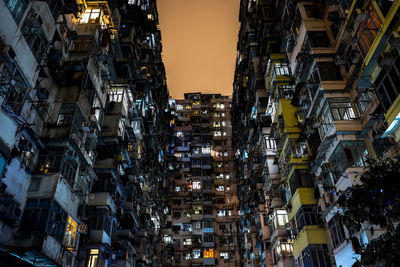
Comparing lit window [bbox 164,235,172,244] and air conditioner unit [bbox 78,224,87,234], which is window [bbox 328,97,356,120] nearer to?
air conditioner unit [bbox 78,224,87,234]

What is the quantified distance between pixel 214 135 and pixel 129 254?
174ft

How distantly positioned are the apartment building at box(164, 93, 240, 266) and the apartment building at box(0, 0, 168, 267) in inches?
1053

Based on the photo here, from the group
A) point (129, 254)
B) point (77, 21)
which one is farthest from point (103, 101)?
point (129, 254)

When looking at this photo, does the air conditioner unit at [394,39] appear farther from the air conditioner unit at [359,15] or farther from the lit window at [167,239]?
the lit window at [167,239]

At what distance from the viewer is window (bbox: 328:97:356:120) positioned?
867 inches

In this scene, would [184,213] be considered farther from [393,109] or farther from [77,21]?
[393,109]

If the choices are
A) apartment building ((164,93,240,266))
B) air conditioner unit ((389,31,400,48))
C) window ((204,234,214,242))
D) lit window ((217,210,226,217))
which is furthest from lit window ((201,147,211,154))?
air conditioner unit ((389,31,400,48))

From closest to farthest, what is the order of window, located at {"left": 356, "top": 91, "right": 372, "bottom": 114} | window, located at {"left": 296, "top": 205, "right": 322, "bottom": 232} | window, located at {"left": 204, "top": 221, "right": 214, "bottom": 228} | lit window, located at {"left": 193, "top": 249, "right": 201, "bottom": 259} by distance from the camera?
window, located at {"left": 356, "top": 91, "right": 372, "bottom": 114} → window, located at {"left": 296, "top": 205, "right": 322, "bottom": 232} → lit window, located at {"left": 193, "top": 249, "right": 201, "bottom": 259} → window, located at {"left": 204, "top": 221, "right": 214, "bottom": 228}

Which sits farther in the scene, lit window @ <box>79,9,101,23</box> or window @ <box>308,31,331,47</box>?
lit window @ <box>79,9,101,23</box>

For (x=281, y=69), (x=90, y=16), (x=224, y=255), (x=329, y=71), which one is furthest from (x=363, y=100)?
(x=224, y=255)

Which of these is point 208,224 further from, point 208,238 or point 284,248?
point 284,248

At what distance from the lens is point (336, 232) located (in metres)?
22.3

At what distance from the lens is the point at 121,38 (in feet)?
121

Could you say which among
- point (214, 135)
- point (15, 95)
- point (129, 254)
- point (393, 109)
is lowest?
point (129, 254)
